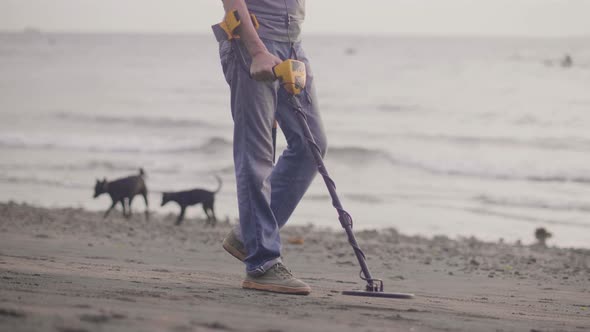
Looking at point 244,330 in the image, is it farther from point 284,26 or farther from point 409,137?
point 409,137

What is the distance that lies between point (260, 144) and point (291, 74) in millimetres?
395

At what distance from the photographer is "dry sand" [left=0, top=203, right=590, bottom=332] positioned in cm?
332

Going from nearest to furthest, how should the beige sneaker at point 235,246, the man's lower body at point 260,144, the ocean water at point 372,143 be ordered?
1. the man's lower body at point 260,144
2. the beige sneaker at point 235,246
3. the ocean water at point 372,143

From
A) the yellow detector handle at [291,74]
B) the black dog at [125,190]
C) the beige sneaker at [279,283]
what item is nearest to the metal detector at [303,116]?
the yellow detector handle at [291,74]

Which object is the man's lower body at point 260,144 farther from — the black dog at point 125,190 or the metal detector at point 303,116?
the black dog at point 125,190

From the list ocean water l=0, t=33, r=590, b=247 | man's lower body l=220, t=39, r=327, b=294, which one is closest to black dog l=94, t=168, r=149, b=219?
ocean water l=0, t=33, r=590, b=247

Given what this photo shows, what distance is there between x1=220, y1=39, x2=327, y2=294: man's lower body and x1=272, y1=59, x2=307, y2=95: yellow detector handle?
11 cm

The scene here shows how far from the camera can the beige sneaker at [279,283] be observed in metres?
4.39

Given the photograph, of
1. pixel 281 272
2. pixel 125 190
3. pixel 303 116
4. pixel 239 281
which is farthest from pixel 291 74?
pixel 125 190

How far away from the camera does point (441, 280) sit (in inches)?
251

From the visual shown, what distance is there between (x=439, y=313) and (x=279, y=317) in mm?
946

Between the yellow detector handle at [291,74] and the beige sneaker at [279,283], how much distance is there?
876 mm

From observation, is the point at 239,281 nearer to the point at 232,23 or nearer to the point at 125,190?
the point at 232,23

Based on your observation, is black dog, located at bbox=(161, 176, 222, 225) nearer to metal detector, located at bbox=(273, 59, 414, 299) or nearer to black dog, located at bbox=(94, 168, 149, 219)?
black dog, located at bbox=(94, 168, 149, 219)
